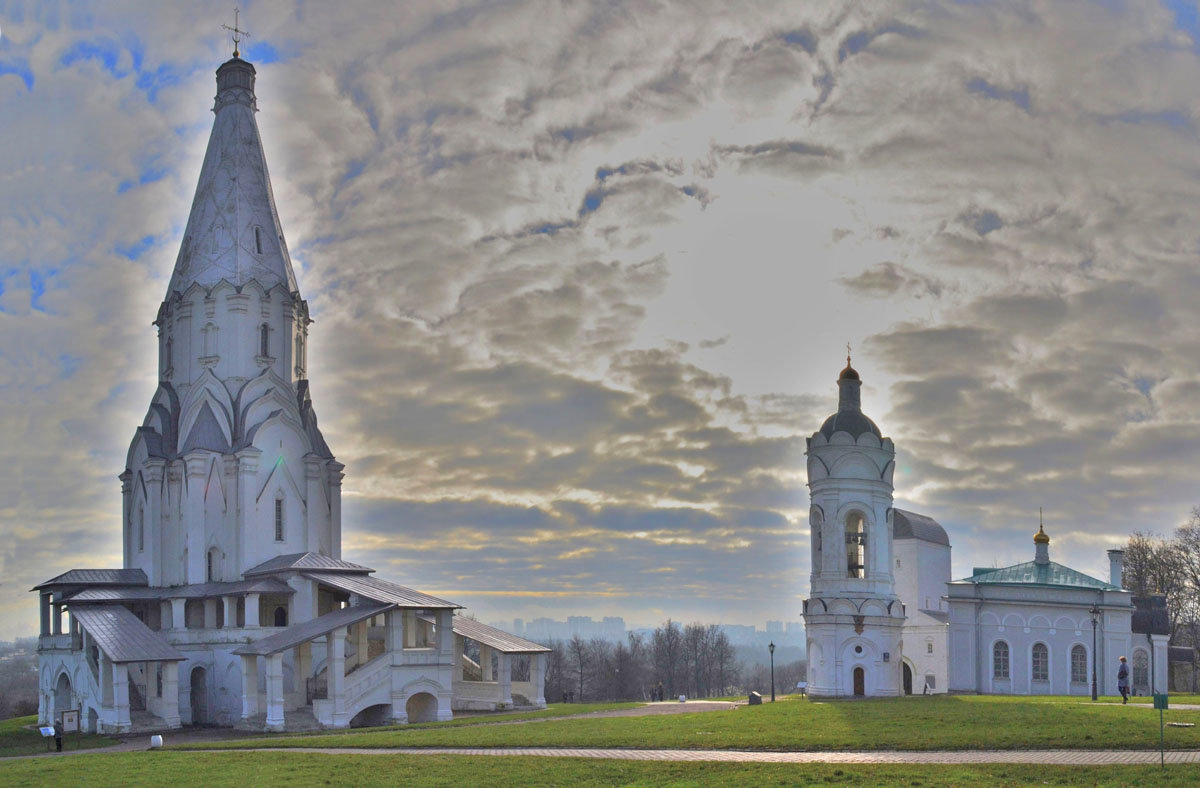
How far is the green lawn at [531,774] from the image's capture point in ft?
54.6

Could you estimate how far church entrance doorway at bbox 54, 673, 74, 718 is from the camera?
42.1 metres

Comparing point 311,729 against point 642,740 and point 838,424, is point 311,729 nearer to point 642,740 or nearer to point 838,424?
point 642,740

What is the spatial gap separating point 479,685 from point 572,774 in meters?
23.2

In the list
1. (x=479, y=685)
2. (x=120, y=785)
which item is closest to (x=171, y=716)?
(x=479, y=685)

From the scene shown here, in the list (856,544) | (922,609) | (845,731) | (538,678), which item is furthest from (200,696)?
(922,609)

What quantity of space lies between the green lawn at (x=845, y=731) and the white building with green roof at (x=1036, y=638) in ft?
57.9

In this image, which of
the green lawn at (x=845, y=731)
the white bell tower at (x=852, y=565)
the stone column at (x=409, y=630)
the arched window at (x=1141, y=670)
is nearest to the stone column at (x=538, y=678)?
the stone column at (x=409, y=630)

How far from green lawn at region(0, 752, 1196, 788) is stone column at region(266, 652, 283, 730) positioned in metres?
12.1

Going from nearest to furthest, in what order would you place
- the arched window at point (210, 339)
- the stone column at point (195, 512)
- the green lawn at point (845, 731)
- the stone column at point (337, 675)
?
the green lawn at point (845, 731)
the stone column at point (337, 675)
the stone column at point (195, 512)
the arched window at point (210, 339)

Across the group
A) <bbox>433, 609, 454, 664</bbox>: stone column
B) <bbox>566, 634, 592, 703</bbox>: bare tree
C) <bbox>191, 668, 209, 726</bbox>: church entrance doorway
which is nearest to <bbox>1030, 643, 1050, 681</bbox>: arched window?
<bbox>433, 609, 454, 664</bbox>: stone column

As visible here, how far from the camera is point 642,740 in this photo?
23094 mm

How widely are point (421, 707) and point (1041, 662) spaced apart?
25.9 metres

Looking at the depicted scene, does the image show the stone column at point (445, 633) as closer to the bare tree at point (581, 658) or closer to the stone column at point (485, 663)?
the stone column at point (485, 663)

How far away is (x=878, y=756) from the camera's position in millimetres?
19938
